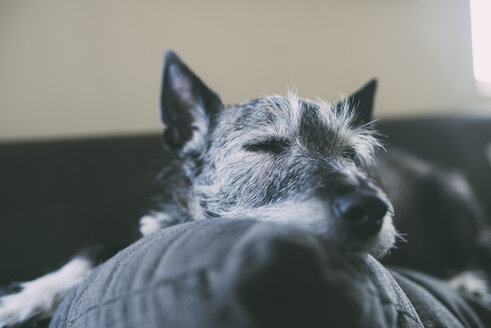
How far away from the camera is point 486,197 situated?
2.02 m

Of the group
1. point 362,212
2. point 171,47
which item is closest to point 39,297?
point 362,212

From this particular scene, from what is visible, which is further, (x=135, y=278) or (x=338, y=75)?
(x=338, y=75)

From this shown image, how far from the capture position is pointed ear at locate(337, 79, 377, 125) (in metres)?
0.95

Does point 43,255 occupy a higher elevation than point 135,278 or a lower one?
lower

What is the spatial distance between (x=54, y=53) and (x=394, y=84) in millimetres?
1672

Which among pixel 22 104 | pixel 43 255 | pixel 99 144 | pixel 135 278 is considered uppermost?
pixel 135 278

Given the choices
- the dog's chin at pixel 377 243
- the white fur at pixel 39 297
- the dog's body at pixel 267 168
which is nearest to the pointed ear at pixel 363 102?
the dog's body at pixel 267 168

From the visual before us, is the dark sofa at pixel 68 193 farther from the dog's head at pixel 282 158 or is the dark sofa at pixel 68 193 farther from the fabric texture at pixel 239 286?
the fabric texture at pixel 239 286

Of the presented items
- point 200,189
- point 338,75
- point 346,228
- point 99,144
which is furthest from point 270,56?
point 346,228

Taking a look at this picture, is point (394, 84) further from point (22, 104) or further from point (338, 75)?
point (22, 104)

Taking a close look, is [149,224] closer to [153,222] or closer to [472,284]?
[153,222]

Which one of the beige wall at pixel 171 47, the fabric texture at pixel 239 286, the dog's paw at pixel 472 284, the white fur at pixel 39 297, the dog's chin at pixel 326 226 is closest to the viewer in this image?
the fabric texture at pixel 239 286

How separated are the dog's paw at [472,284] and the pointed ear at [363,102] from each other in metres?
0.86

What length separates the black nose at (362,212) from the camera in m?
0.60
